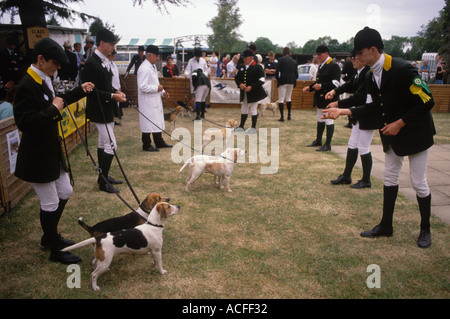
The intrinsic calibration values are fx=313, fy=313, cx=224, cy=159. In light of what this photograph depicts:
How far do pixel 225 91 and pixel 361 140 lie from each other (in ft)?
33.7

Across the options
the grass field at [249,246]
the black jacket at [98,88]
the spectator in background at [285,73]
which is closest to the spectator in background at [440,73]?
the spectator in background at [285,73]

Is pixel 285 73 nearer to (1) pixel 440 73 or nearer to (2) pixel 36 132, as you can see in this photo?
(2) pixel 36 132

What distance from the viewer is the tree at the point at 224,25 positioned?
46.7 metres

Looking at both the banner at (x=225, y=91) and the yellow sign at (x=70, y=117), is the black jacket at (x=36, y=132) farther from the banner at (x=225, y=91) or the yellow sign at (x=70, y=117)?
the banner at (x=225, y=91)

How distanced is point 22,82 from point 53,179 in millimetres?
997

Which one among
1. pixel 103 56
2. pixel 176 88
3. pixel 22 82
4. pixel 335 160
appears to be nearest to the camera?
pixel 22 82

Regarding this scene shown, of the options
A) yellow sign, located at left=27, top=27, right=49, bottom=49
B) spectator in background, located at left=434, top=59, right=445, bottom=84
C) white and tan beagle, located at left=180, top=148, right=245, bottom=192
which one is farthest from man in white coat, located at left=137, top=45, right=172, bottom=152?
spectator in background, located at left=434, top=59, right=445, bottom=84

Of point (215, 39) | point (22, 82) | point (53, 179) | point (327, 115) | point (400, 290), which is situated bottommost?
point (400, 290)

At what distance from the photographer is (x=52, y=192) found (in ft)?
11.1

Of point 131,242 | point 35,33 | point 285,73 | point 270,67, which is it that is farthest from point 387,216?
point 270,67

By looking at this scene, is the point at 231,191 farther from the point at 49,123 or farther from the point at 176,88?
the point at 176,88

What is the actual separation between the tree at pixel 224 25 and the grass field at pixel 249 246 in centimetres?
4427

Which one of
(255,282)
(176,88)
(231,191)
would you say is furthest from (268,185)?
(176,88)

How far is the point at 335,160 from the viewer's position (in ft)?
24.7
